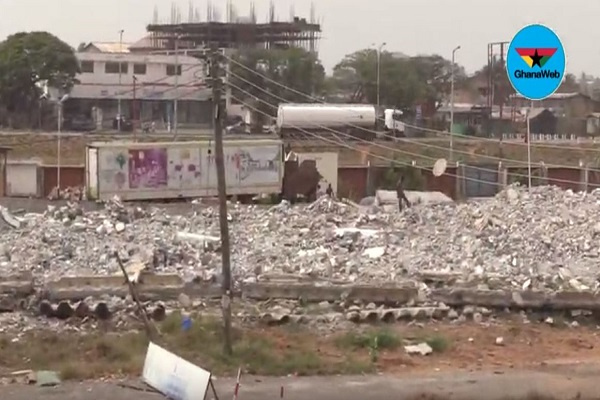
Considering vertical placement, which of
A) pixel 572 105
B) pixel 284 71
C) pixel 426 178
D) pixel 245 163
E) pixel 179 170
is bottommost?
pixel 426 178

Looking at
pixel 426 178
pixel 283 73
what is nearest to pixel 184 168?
pixel 426 178

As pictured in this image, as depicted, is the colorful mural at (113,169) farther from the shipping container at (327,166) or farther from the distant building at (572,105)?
the distant building at (572,105)

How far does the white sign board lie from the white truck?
41.1 metres

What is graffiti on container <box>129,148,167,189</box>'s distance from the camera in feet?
122

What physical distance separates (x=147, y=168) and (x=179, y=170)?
1.19m

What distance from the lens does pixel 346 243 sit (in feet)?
69.9

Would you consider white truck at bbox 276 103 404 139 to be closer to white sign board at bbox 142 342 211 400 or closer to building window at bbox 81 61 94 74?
building window at bbox 81 61 94 74

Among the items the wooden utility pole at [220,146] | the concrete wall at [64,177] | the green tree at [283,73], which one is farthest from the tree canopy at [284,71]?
the wooden utility pole at [220,146]

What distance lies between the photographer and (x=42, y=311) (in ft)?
49.3

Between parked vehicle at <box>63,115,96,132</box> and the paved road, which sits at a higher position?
parked vehicle at <box>63,115,96,132</box>

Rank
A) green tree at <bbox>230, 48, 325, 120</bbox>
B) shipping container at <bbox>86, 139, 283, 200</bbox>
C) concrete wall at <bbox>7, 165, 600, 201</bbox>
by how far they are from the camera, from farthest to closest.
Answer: green tree at <bbox>230, 48, 325, 120</bbox> → concrete wall at <bbox>7, 165, 600, 201</bbox> → shipping container at <bbox>86, 139, 283, 200</bbox>

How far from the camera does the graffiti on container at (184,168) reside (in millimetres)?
37812

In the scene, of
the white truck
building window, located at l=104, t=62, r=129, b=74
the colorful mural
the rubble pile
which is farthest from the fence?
building window, located at l=104, t=62, r=129, b=74

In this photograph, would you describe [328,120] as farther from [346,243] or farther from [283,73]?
[346,243]
